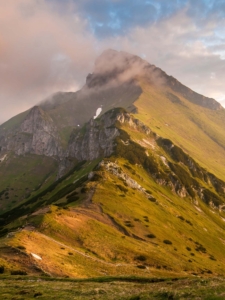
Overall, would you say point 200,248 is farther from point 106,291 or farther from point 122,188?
point 106,291

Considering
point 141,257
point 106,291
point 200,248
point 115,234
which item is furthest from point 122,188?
point 106,291

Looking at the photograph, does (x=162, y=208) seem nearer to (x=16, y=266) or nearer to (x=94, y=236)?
(x=94, y=236)

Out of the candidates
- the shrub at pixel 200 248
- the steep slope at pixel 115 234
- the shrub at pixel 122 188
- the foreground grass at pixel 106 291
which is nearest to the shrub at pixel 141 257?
the steep slope at pixel 115 234

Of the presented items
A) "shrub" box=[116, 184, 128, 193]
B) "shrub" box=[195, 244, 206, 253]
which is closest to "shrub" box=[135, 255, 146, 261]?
"shrub" box=[195, 244, 206, 253]

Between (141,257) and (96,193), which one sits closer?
(141,257)

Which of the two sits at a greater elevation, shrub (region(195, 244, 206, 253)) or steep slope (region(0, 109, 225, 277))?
steep slope (region(0, 109, 225, 277))

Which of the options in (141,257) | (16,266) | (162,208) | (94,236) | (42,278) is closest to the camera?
(42,278)

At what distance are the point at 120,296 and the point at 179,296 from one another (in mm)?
6983

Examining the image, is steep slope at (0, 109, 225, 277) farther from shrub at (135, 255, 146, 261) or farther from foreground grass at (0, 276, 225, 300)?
foreground grass at (0, 276, 225, 300)

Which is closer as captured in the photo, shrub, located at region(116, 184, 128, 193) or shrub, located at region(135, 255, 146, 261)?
shrub, located at region(135, 255, 146, 261)

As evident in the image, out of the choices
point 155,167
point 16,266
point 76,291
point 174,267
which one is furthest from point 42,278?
point 155,167

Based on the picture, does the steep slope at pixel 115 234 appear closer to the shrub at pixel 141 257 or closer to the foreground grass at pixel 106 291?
the shrub at pixel 141 257

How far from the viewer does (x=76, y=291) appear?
99.0ft

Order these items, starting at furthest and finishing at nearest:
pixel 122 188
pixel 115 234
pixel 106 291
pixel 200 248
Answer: pixel 122 188
pixel 200 248
pixel 115 234
pixel 106 291
